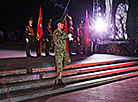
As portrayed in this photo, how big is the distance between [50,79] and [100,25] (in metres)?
8.76

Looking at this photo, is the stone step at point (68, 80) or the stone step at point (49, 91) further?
the stone step at point (68, 80)

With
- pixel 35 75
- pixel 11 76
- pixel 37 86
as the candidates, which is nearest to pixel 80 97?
pixel 37 86

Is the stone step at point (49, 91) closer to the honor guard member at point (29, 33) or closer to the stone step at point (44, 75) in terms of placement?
the stone step at point (44, 75)

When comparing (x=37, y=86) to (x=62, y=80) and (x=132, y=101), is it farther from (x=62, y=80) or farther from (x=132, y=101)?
(x=132, y=101)

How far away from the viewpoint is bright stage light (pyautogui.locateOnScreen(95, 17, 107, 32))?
12.7 m

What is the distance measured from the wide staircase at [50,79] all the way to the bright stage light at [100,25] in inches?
221

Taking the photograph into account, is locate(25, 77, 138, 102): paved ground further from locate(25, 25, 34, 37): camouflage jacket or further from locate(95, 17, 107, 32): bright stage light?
locate(95, 17, 107, 32): bright stage light

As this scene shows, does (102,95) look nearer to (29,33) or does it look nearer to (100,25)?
(29,33)

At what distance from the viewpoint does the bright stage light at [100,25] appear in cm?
1266

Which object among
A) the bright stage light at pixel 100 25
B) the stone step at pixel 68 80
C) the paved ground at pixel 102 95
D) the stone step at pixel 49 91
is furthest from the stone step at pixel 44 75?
the bright stage light at pixel 100 25

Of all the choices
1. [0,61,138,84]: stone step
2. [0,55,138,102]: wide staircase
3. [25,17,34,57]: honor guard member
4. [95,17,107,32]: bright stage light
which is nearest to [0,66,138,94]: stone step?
[0,55,138,102]: wide staircase

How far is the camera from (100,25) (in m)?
12.9

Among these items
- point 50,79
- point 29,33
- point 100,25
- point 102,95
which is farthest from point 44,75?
point 100,25

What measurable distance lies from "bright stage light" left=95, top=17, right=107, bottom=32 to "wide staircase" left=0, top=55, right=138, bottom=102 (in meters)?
5.61
